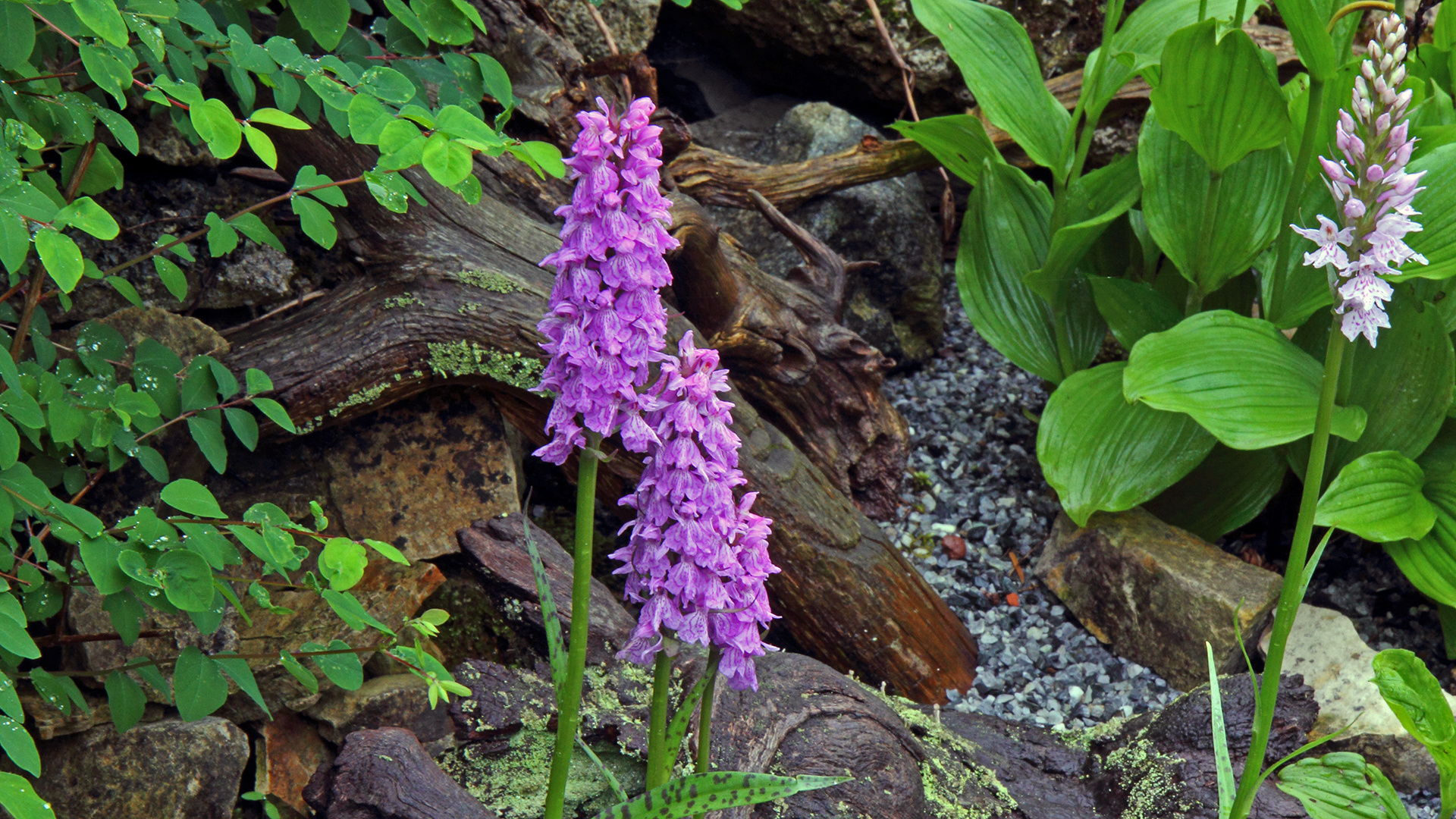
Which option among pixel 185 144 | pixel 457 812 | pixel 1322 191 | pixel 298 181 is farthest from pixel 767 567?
pixel 1322 191

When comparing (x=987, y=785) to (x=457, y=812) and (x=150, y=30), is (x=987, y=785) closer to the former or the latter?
(x=457, y=812)

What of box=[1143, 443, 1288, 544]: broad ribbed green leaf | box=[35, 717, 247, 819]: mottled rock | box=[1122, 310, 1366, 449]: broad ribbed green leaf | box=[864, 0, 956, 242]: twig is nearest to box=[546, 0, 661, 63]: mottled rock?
box=[864, 0, 956, 242]: twig

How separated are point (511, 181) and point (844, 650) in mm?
1555

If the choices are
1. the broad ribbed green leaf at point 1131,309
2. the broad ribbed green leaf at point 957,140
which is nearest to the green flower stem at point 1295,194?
the broad ribbed green leaf at point 1131,309

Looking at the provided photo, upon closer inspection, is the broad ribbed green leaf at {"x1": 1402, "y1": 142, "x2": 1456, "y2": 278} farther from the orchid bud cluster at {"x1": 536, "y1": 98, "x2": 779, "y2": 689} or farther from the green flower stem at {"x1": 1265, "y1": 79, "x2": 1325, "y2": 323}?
the orchid bud cluster at {"x1": 536, "y1": 98, "x2": 779, "y2": 689}

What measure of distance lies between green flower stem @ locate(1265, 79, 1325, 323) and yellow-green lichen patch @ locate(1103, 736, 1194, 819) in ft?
4.33

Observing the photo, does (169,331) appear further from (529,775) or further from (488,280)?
(529,775)

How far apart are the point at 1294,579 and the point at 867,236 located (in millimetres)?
2334

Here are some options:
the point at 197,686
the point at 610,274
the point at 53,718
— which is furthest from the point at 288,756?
the point at 610,274

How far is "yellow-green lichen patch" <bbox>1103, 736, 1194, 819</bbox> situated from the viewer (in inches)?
82.9

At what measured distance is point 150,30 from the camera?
1.39 metres

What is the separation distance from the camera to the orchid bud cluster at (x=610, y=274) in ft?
3.92

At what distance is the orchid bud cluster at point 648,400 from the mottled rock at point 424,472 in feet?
3.99

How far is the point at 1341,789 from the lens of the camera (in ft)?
6.10
